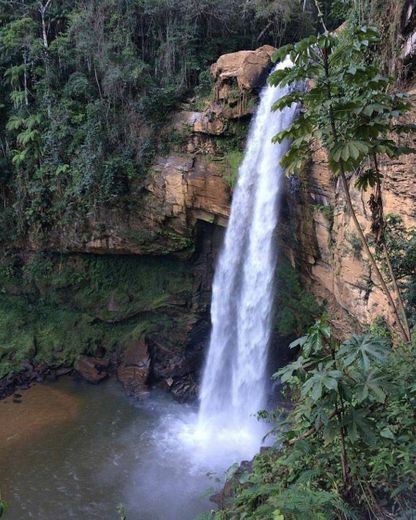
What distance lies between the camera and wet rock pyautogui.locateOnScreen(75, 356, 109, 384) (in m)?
12.4

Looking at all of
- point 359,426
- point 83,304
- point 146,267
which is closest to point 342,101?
point 359,426

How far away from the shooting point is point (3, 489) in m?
8.34

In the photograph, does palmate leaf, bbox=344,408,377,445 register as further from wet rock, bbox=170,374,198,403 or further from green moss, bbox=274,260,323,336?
wet rock, bbox=170,374,198,403

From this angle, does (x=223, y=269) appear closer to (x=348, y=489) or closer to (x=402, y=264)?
(x=402, y=264)

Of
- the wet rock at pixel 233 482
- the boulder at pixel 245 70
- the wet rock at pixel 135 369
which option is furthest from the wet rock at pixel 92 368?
the boulder at pixel 245 70

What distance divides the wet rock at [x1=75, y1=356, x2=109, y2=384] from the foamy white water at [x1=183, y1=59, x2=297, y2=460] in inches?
113

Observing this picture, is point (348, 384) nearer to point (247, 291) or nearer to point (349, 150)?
point (349, 150)

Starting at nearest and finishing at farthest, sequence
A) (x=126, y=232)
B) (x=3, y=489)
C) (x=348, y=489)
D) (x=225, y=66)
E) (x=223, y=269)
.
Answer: (x=348, y=489), (x=3, y=489), (x=225, y=66), (x=223, y=269), (x=126, y=232)

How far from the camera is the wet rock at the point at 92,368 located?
12398 mm

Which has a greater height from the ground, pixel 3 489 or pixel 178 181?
pixel 178 181

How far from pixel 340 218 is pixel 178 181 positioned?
4458 mm

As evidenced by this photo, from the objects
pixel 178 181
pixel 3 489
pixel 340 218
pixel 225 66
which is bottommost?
pixel 3 489

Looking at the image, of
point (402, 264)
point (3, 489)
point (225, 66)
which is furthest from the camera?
point (225, 66)

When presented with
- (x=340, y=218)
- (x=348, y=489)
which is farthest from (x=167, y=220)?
(x=348, y=489)
